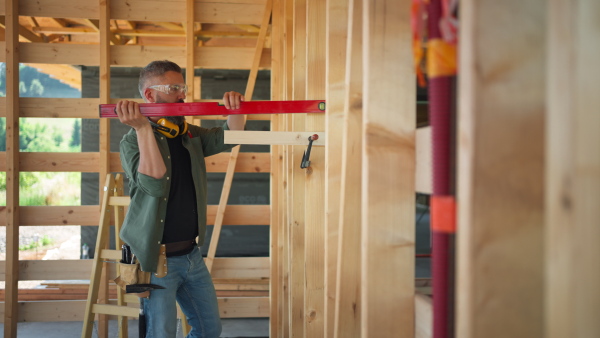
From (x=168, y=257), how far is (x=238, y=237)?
5598 millimetres

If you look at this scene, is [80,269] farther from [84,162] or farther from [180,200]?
[180,200]

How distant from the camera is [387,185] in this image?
1202 millimetres

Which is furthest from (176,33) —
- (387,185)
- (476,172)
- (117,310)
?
(476,172)

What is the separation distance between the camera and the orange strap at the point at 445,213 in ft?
2.71

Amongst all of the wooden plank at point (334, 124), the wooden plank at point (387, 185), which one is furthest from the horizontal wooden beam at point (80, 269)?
the wooden plank at point (387, 185)

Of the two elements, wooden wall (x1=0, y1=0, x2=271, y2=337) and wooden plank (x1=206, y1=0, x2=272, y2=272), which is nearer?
wooden wall (x1=0, y1=0, x2=271, y2=337)

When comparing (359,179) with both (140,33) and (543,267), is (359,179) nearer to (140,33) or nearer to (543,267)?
(543,267)

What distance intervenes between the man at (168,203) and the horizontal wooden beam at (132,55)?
5.53 ft

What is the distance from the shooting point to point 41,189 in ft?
40.8

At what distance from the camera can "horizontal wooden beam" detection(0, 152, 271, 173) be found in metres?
4.20

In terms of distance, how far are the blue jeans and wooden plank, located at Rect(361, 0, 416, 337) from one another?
4.78 feet

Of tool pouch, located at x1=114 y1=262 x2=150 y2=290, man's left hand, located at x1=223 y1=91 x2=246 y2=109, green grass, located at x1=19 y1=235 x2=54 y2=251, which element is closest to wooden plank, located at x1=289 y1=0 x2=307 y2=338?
man's left hand, located at x1=223 y1=91 x2=246 y2=109

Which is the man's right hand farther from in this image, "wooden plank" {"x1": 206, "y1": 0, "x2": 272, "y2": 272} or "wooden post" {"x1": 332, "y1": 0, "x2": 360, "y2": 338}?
"wooden plank" {"x1": 206, "y1": 0, "x2": 272, "y2": 272}

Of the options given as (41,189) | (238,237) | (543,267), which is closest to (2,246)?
(41,189)
